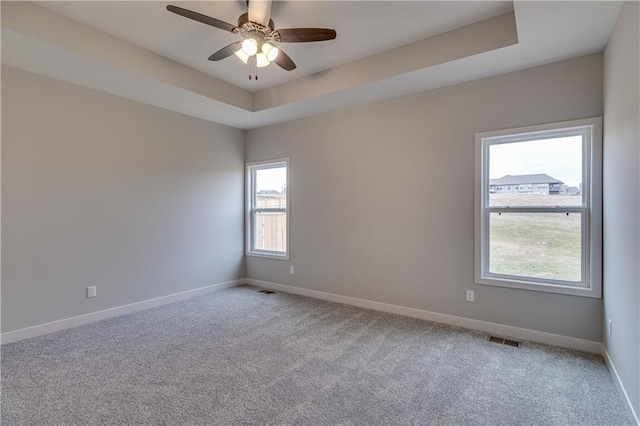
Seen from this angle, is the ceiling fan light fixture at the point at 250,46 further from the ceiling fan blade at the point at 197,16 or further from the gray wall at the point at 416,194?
the gray wall at the point at 416,194

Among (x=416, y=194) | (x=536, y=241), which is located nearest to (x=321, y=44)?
(x=416, y=194)

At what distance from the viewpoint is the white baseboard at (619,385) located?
5.99ft

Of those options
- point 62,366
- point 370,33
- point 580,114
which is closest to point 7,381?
point 62,366

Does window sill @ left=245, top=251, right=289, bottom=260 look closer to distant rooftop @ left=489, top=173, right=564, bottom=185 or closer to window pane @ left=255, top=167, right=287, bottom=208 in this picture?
window pane @ left=255, top=167, right=287, bottom=208

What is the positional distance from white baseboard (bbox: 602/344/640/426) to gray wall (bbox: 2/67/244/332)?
15.2 feet

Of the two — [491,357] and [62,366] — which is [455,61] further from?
[62,366]

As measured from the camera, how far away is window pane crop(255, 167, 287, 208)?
4.99 metres

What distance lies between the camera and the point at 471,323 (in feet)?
10.8

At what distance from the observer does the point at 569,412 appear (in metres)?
1.96

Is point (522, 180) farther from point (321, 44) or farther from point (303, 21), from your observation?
point (303, 21)

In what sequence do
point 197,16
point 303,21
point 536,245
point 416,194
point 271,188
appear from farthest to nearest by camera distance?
A: point 271,188 < point 416,194 < point 536,245 < point 303,21 < point 197,16

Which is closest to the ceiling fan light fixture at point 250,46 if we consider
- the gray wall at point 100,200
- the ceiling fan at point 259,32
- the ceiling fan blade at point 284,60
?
the ceiling fan at point 259,32

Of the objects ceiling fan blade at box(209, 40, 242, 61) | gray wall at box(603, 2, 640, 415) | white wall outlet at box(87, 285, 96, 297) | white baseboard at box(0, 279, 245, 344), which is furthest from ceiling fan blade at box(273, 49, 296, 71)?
white baseboard at box(0, 279, 245, 344)

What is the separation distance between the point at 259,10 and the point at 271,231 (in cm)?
342
